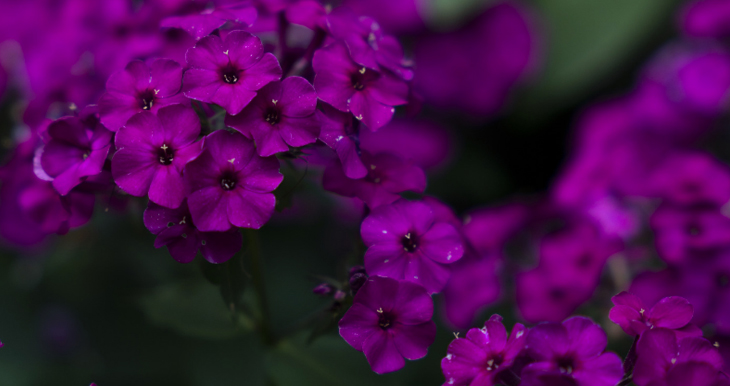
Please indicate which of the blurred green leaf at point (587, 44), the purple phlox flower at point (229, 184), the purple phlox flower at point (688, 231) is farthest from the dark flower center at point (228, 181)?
the blurred green leaf at point (587, 44)

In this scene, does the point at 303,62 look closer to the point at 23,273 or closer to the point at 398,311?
the point at 398,311

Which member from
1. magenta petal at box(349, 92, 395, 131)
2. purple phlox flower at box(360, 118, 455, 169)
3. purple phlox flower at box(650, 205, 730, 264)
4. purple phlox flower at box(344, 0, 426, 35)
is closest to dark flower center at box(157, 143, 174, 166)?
magenta petal at box(349, 92, 395, 131)

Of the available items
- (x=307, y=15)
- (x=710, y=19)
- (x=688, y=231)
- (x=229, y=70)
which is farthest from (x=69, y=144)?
(x=710, y=19)

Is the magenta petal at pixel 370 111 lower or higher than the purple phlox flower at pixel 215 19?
lower

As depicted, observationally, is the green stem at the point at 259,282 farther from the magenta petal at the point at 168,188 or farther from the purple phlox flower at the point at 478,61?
the purple phlox flower at the point at 478,61

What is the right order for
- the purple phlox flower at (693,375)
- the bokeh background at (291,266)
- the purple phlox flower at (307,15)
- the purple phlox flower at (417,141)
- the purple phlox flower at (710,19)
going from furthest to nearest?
the purple phlox flower at (417,141) → the purple phlox flower at (710,19) → the bokeh background at (291,266) → the purple phlox flower at (307,15) → the purple phlox flower at (693,375)

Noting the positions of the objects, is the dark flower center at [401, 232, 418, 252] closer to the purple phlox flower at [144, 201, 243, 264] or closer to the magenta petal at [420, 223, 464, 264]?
the magenta petal at [420, 223, 464, 264]
